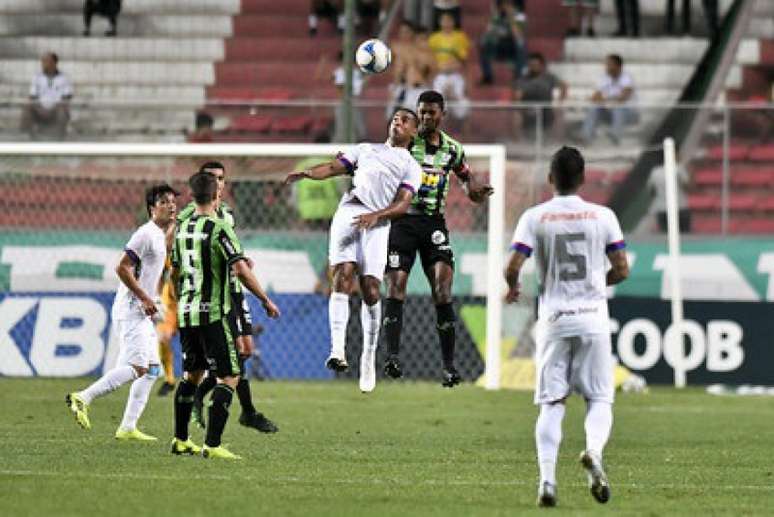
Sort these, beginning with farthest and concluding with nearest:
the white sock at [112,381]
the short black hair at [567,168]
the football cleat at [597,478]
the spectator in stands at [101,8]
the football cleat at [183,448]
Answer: the spectator in stands at [101,8], the white sock at [112,381], the football cleat at [183,448], the short black hair at [567,168], the football cleat at [597,478]

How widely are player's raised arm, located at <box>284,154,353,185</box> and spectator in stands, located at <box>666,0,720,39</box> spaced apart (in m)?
15.4

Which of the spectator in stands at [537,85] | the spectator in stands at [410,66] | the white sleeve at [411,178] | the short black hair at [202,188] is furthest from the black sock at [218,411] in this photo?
the spectator in stands at [537,85]

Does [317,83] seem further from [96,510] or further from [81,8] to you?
[96,510]

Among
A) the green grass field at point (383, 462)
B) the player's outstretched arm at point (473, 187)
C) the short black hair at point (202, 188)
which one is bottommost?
the green grass field at point (383, 462)

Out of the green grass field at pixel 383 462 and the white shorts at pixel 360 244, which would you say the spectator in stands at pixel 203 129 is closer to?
the green grass field at pixel 383 462

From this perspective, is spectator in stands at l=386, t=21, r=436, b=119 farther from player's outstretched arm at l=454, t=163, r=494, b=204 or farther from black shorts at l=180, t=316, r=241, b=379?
black shorts at l=180, t=316, r=241, b=379

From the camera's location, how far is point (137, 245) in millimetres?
17375

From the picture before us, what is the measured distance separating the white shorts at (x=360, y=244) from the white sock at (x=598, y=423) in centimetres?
557

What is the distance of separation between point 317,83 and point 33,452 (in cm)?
1605

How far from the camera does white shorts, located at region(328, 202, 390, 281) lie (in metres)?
17.8

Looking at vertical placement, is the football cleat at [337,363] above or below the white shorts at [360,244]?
below

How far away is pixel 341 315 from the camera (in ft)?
58.7

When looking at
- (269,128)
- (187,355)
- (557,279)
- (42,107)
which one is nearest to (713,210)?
(269,128)

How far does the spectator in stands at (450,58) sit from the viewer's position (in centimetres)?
3023
